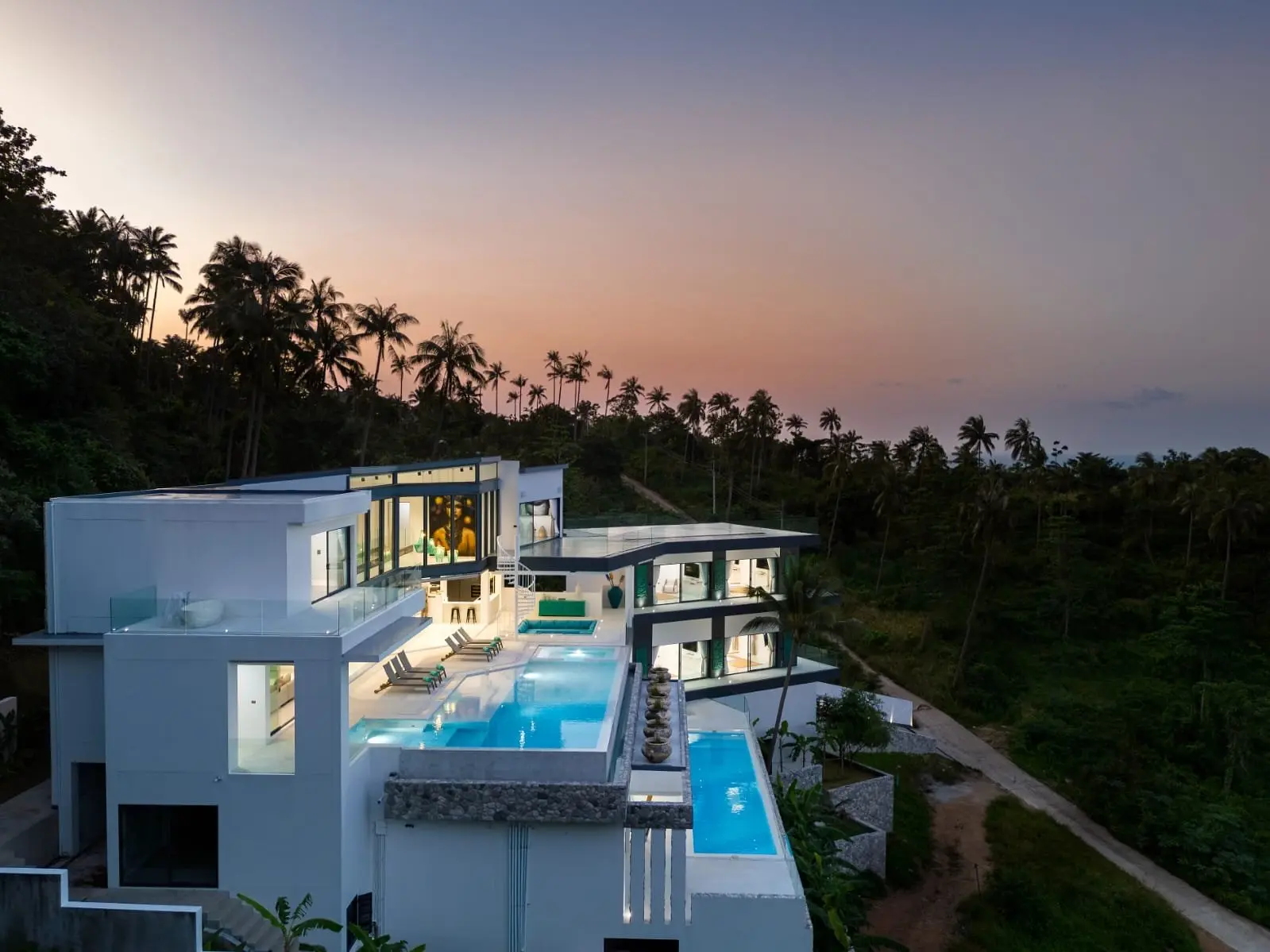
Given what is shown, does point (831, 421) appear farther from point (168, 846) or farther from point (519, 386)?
point (168, 846)

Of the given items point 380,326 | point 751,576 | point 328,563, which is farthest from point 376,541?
point 380,326

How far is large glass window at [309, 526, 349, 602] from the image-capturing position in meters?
15.5

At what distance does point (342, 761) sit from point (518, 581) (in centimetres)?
1161

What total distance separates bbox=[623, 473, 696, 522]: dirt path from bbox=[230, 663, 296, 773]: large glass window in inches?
1856

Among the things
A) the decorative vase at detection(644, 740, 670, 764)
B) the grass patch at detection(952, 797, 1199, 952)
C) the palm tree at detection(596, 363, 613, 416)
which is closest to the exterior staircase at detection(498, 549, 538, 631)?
the decorative vase at detection(644, 740, 670, 764)

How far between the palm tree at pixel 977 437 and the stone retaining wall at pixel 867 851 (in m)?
47.7

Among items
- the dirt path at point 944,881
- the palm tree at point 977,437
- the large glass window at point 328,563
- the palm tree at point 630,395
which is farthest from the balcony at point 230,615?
the palm tree at point 630,395

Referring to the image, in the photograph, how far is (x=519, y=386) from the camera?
7862 centimetres

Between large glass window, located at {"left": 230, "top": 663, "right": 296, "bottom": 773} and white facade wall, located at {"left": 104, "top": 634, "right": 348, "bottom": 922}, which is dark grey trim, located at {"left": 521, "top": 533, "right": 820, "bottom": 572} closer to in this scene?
large glass window, located at {"left": 230, "top": 663, "right": 296, "bottom": 773}

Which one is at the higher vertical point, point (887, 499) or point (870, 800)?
point (887, 499)

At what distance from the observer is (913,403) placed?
6550cm

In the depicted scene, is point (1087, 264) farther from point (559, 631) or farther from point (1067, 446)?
point (1067, 446)

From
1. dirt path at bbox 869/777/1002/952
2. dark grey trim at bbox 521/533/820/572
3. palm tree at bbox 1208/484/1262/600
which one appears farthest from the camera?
palm tree at bbox 1208/484/1262/600

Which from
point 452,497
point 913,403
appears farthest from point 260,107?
point 913,403
